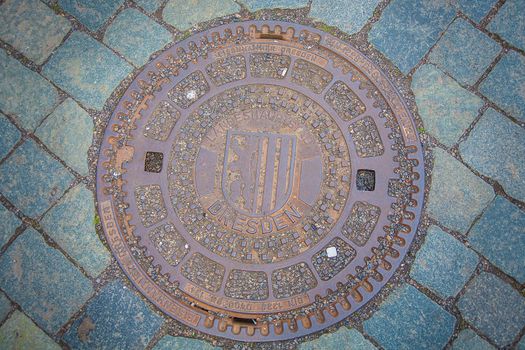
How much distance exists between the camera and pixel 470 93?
8.54 feet

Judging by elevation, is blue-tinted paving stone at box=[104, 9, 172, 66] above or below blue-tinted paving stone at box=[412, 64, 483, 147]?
below

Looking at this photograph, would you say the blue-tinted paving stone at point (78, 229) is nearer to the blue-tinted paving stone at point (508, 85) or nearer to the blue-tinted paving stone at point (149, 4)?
the blue-tinted paving stone at point (149, 4)

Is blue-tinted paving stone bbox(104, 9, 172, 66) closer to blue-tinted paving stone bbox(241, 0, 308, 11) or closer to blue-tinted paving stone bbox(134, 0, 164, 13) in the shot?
blue-tinted paving stone bbox(134, 0, 164, 13)

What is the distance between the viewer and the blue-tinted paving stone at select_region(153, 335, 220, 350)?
7.95ft

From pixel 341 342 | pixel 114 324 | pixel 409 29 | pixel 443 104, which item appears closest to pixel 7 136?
pixel 114 324

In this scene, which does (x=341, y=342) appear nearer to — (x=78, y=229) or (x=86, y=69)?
(x=78, y=229)

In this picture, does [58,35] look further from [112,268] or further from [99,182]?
[112,268]

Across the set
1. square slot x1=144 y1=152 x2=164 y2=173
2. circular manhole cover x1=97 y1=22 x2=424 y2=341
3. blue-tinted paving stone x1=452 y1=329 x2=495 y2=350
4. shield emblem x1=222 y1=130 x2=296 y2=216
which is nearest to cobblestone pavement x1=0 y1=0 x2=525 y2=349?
blue-tinted paving stone x1=452 y1=329 x2=495 y2=350

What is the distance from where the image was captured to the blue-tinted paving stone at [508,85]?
2586mm

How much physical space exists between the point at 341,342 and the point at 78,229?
5.63ft

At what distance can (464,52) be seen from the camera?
263cm

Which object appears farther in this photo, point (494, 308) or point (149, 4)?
point (149, 4)

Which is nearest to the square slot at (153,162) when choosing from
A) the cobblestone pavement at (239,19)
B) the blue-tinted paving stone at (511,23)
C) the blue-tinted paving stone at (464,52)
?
the cobblestone pavement at (239,19)

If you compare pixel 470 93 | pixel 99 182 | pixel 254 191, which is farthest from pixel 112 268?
pixel 470 93
